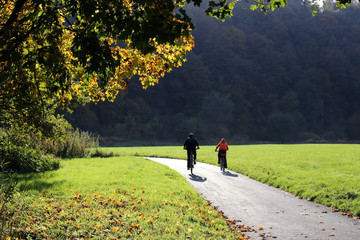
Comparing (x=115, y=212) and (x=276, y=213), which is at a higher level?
(x=115, y=212)

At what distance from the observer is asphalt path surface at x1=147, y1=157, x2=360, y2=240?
687cm

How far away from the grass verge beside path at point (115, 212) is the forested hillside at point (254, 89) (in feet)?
179

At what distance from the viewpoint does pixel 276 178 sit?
1441cm

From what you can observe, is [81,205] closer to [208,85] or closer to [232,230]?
[232,230]

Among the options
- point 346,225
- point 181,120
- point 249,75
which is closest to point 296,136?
point 249,75

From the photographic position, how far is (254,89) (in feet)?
284

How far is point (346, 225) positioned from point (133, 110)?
6787 cm

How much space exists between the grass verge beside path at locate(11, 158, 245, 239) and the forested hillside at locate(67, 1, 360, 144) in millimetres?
54543

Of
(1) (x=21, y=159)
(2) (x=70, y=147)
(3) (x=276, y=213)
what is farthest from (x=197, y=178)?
(2) (x=70, y=147)

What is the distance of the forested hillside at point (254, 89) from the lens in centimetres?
7281

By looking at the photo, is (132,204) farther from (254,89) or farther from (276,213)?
(254,89)

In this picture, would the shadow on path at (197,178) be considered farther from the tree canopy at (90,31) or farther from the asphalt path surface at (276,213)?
the tree canopy at (90,31)

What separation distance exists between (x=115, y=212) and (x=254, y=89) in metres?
82.0

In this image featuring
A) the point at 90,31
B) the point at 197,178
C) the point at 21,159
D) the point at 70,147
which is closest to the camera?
the point at 90,31
